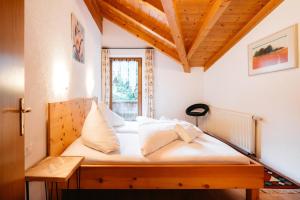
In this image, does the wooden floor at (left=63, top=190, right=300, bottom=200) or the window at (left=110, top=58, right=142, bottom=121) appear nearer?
the wooden floor at (left=63, top=190, right=300, bottom=200)

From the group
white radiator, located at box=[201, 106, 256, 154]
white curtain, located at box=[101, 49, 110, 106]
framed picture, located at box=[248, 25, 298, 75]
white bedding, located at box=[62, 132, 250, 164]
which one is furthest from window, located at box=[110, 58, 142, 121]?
white bedding, located at box=[62, 132, 250, 164]

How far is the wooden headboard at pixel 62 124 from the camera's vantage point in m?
1.85

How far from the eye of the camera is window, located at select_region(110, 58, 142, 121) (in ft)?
18.2

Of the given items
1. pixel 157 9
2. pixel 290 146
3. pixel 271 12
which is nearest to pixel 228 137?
pixel 290 146

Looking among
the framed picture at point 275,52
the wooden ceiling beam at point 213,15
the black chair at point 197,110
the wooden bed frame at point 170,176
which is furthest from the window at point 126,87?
the wooden bed frame at point 170,176

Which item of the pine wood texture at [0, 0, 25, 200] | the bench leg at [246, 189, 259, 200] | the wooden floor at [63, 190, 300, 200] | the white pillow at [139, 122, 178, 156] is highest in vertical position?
the pine wood texture at [0, 0, 25, 200]

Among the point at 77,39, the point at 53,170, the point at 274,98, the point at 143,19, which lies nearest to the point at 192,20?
the point at 143,19

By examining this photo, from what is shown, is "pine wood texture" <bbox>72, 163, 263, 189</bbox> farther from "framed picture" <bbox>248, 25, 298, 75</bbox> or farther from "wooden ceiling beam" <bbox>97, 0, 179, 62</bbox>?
"wooden ceiling beam" <bbox>97, 0, 179, 62</bbox>

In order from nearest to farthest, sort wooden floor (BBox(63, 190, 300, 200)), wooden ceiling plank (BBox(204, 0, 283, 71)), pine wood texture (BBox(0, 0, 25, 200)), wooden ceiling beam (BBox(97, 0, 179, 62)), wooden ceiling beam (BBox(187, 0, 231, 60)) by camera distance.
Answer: pine wood texture (BBox(0, 0, 25, 200)), wooden floor (BBox(63, 190, 300, 200)), wooden ceiling beam (BBox(187, 0, 231, 60)), wooden ceiling plank (BBox(204, 0, 283, 71)), wooden ceiling beam (BBox(97, 0, 179, 62))

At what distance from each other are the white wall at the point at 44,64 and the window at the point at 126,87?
2.80 metres

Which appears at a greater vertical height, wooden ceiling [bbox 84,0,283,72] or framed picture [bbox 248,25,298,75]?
wooden ceiling [bbox 84,0,283,72]

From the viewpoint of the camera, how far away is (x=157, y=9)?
338cm

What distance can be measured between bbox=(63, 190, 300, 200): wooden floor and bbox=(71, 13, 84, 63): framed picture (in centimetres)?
172

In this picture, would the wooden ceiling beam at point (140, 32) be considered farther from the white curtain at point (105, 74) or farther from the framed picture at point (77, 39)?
the framed picture at point (77, 39)
